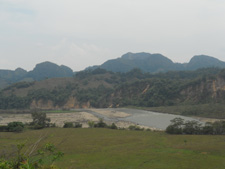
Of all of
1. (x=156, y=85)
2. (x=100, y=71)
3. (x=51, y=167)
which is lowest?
(x=51, y=167)

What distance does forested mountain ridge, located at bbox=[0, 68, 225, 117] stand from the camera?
8456 cm

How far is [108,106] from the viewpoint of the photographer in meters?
109

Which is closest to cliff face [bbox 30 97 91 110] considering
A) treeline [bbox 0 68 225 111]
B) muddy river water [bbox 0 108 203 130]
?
treeline [bbox 0 68 225 111]

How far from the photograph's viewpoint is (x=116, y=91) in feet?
385

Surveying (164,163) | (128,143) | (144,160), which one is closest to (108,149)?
(128,143)

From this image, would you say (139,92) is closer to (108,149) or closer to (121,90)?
(121,90)

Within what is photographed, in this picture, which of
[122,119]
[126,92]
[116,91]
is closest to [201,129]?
[122,119]

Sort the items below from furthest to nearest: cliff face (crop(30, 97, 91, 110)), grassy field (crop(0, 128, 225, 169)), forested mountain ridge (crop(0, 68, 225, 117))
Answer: cliff face (crop(30, 97, 91, 110)) → forested mountain ridge (crop(0, 68, 225, 117)) → grassy field (crop(0, 128, 225, 169))

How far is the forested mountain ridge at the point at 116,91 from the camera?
84.6 meters

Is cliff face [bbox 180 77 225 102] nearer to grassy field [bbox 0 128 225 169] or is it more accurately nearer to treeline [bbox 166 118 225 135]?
treeline [bbox 166 118 225 135]

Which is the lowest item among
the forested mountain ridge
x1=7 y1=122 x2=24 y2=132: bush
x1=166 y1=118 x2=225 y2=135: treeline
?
x1=7 y1=122 x2=24 y2=132: bush

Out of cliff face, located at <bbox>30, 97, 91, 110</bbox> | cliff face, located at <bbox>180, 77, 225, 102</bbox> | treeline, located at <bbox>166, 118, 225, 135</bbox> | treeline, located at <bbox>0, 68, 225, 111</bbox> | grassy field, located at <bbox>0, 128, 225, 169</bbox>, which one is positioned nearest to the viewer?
grassy field, located at <bbox>0, 128, 225, 169</bbox>

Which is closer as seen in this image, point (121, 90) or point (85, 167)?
point (85, 167)

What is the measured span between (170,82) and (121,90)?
1047 inches
